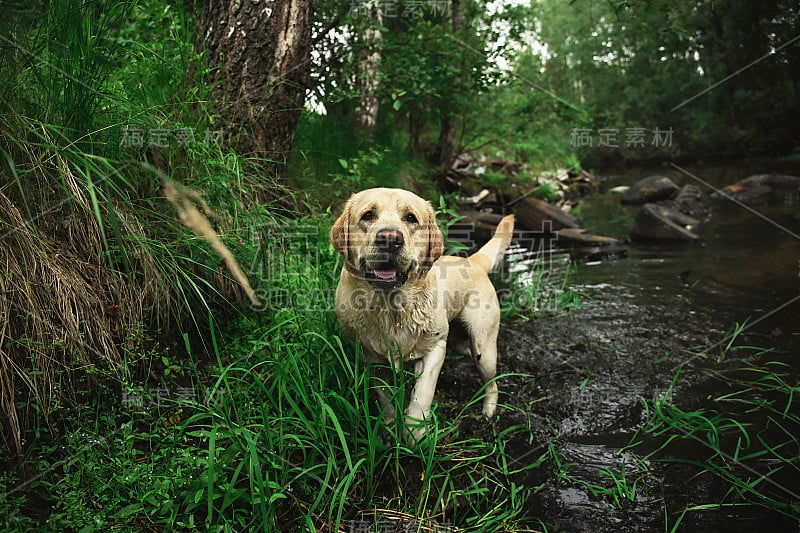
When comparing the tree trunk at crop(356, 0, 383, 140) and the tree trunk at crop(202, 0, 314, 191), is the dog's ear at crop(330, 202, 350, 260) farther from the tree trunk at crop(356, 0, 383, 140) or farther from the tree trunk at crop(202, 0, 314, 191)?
the tree trunk at crop(356, 0, 383, 140)

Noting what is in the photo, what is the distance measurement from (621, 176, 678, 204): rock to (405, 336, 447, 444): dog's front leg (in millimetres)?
13385

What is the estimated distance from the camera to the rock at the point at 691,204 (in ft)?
36.9

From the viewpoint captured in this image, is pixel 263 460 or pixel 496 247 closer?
pixel 263 460

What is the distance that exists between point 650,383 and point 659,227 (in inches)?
→ 240

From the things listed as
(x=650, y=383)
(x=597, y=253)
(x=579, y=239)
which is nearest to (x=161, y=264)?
(x=650, y=383)

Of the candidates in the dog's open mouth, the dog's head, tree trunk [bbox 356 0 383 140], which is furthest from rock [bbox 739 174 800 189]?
the dog's open mouth

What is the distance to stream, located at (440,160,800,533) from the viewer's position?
2.30 m

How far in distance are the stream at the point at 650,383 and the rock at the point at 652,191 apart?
721cm

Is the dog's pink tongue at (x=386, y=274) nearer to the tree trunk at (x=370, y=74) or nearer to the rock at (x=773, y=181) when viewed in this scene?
the tree trunk at (x=370, y=74)

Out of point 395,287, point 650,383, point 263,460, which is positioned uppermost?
point 395,287

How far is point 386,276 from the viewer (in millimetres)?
2438

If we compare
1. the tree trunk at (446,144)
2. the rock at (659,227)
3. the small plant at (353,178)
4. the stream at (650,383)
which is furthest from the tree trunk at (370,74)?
the rock at (659,227)

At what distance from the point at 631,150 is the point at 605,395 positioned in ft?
99.2

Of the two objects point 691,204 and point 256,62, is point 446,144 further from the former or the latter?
point 256,62
